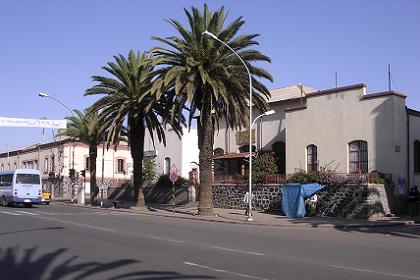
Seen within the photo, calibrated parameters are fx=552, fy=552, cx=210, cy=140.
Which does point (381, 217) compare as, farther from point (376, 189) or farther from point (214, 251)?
point (214, 251)

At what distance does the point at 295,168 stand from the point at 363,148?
17.4ft

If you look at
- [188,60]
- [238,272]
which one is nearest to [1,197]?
[188,60]

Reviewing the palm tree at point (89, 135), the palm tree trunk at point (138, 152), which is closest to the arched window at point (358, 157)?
the palm tree trunk at point (138, 152)

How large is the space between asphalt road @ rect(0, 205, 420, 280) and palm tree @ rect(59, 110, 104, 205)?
24692 mm

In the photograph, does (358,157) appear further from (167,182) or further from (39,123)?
(39,123)

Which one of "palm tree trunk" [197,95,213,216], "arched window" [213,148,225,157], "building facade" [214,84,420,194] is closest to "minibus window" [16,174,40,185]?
"arched window" [213,148,225,157]

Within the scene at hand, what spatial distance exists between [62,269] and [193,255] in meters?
3.45

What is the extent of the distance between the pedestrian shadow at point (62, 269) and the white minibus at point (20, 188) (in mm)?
27932

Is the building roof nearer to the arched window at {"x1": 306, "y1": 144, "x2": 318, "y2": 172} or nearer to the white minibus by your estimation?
the arched window at {"x1": 306, "y1": 144, "x2": 318, "y2": 172}

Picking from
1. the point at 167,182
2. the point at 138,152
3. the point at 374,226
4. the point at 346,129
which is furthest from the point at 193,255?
the point at 167,182

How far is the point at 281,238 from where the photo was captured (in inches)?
748

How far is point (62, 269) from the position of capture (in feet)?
35.8

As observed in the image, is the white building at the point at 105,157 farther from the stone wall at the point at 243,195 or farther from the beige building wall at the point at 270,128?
the stone wall at the point at 243,195

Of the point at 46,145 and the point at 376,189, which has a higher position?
the point at 46,145
